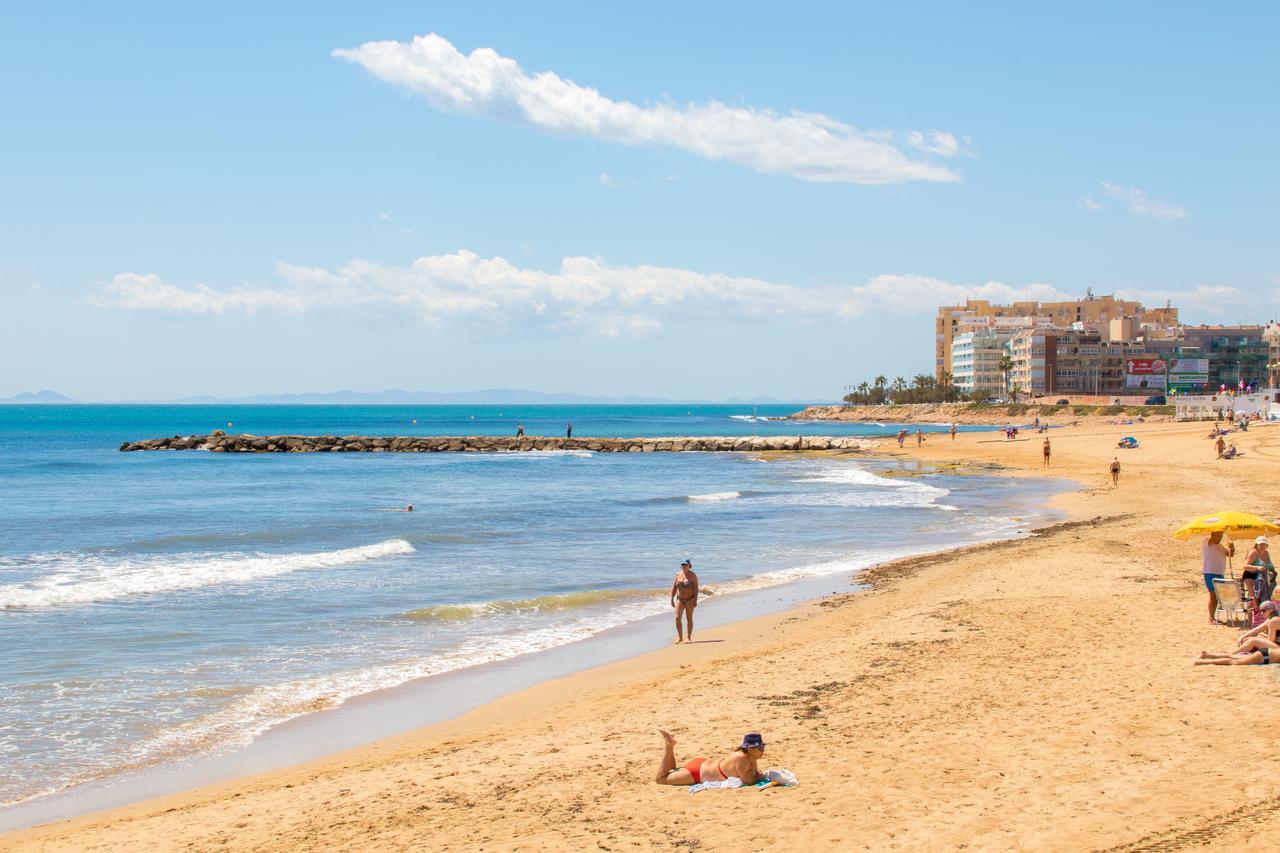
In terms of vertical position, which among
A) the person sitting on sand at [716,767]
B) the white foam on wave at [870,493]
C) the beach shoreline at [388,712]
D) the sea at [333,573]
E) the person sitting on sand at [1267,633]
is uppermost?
the person sitting on sand at [1267,633]

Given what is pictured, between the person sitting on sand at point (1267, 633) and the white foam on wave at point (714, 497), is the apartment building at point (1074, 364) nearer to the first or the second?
the white foam on wave at point (714, 497)

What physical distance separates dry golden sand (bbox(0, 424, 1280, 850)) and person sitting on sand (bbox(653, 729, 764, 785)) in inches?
6.9

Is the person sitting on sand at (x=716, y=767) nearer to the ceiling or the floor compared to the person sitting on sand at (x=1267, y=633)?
nearer to the floor

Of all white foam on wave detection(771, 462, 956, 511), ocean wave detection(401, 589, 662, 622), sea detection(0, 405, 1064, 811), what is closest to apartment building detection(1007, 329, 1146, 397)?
sea detection(0, 405, 1064, 811)

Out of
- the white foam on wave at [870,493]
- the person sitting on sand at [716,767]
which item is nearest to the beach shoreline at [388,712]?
the person sitting on sand at [716,767]

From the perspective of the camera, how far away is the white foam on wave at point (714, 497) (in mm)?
40312

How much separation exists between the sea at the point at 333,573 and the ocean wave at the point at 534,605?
0.07m

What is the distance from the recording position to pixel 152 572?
2277 cm

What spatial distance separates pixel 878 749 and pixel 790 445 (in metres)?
71.8

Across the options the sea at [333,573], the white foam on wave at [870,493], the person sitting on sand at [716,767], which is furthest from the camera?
the white foam on wave at [870,493]

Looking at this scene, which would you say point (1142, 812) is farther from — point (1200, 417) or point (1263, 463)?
point (1200, 417)

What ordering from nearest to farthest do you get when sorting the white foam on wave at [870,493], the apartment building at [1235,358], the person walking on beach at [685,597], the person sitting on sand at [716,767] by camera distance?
the person sitting on sand at [716,767] → the person walking on beach at [685,597] → the white foam on wave at [870,493] → the apartment building at [1235,358]

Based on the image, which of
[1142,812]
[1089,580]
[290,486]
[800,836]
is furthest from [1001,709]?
[290,486]

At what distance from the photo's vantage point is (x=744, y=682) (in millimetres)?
12156
